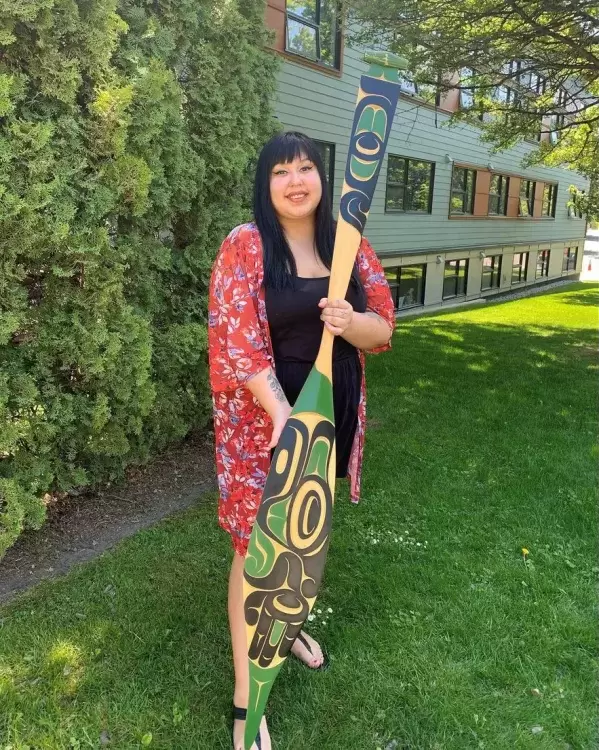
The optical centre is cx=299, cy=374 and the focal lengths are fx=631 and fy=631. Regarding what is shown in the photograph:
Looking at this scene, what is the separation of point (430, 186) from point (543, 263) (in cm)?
1002

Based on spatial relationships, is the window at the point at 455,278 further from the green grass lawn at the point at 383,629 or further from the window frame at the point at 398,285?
the green grass lawn at the point at 383,629

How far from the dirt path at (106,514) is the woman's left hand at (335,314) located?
6.96ft

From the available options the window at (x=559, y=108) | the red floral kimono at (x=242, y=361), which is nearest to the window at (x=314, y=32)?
the window at (x=559, y=108)

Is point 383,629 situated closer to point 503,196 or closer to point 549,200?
point 503,196

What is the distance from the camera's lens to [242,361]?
183cm

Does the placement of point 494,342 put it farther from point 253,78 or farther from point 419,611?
point 419,611

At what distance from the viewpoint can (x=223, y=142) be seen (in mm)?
4102

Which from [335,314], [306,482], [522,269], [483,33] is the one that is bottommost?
[522,269]

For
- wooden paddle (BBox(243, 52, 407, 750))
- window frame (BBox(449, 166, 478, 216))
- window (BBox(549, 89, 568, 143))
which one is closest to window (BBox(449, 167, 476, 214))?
window frame (BBox(449, 166, 478, 216))

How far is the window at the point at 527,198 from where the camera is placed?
1848cm

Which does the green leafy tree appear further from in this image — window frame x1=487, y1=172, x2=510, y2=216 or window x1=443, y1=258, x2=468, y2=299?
window frame x1=487, y1=172, x2=510, y2=216

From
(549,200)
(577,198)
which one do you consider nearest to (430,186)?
(577,198)

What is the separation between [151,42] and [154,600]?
2901 mm

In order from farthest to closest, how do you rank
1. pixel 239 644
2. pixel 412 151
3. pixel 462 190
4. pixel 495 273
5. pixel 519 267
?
1. pixel 519 267
2. pixel 495 273
3. pixel 462 190
4. pixel 412 151
5. pixel 239 644
